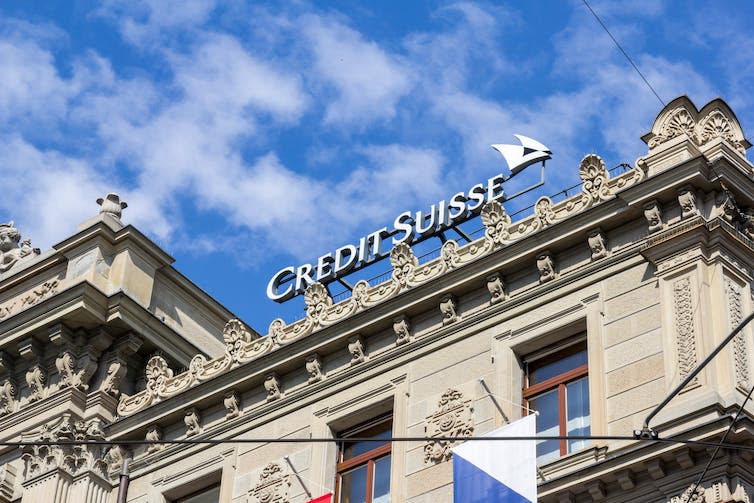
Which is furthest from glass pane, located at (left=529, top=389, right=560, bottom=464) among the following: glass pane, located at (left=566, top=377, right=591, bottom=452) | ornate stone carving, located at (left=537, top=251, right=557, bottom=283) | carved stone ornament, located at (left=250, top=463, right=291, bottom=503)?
carved stone ornament, located at (left=250, top=463, right=291, bottom=503)

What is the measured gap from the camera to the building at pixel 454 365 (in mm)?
33188

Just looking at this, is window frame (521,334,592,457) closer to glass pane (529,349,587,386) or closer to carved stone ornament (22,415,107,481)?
glass pane (529,349,587,386)

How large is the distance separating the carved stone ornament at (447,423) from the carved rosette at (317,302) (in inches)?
169

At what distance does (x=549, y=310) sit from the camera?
3622 centimetres

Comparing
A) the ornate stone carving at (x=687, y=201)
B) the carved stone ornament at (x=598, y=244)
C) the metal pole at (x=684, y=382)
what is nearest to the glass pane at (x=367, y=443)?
the carved stone ornament at (x=598, y=244)

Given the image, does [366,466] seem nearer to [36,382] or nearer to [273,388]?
[273,388]

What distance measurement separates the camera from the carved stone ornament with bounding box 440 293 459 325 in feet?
124

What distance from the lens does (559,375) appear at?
117 feet

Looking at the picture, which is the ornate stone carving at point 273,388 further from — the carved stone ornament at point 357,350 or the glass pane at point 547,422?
the glass pane at point 547,422

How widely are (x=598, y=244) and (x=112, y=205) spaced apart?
15309 millimetres

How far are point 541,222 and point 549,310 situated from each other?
1912 mm

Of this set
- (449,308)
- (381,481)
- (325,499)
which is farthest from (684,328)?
(325,499)

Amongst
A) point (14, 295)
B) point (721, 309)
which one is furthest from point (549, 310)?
point (14, 295)

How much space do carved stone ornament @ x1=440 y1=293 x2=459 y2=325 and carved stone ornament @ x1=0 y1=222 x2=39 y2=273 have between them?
14.5 m
